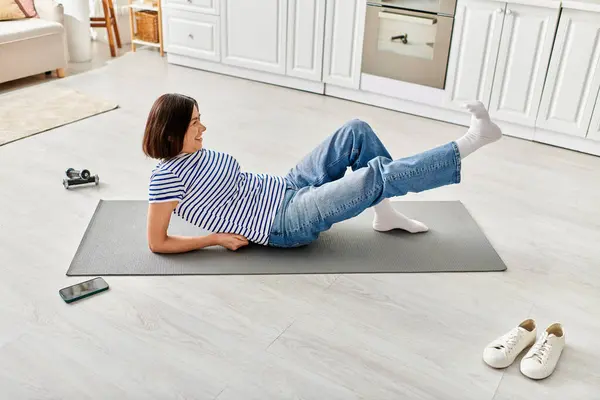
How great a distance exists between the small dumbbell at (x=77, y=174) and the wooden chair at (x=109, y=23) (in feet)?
8.05

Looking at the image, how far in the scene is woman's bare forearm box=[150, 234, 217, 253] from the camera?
244 centimetres

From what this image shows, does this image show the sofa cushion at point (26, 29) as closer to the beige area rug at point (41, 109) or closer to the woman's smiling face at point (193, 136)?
the beige area rug at point (41, 109)

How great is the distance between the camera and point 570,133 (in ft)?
12.3

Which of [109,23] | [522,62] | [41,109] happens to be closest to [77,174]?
[41,109]

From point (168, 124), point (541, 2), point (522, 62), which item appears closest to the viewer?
point (168, 124)

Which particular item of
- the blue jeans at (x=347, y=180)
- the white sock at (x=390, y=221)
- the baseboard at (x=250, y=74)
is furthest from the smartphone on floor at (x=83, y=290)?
the baseboard at (x=250, y=74)

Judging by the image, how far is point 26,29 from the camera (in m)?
4.35

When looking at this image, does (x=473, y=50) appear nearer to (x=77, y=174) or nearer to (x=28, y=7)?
(x=77, y=174)

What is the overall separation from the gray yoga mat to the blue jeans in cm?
10

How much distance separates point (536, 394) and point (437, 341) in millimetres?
340

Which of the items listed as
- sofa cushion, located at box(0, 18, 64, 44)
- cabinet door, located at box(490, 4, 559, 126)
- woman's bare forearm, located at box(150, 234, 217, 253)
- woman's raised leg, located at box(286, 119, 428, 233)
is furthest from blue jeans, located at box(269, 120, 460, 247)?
sofa cushion, located at box(0, 18, 64, 44)

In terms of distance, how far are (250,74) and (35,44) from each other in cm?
148

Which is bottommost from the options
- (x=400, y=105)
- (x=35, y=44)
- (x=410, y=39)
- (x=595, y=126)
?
(x=400, y=105)

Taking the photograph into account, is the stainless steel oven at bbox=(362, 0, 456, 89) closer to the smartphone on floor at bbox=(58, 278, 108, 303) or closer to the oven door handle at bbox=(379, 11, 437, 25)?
the oven door handle at bbox=(379, 11, 437, 25)
